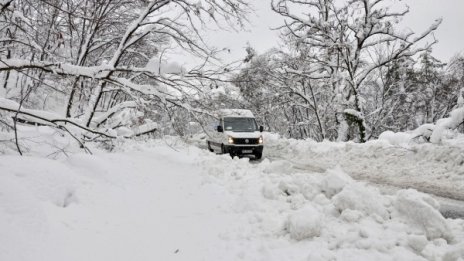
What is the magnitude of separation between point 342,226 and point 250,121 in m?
12.2

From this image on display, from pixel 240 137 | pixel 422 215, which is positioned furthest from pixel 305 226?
pixel 240 137

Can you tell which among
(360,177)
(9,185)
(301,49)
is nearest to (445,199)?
(360,177)

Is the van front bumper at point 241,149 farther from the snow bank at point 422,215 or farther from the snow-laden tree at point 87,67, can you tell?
the snow bank at point 422,215

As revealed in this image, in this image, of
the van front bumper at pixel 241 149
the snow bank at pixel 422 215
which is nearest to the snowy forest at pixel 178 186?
the snow bank at pixel 422 215

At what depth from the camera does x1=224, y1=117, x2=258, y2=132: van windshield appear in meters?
16.0

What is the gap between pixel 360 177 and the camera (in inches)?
395

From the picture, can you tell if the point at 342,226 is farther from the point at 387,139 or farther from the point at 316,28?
the point at 316,28

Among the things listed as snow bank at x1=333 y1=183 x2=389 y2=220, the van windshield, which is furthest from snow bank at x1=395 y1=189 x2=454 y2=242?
the van windshield

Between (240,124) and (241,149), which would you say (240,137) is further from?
(240,124)

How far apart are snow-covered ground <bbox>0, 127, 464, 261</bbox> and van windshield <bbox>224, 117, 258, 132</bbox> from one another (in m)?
9.68

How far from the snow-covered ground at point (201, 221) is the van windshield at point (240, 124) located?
968 cm

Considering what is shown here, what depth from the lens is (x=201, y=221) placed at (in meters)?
5.00

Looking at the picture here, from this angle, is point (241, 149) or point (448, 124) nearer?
point (448, 124)

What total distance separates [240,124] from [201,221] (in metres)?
11.3
